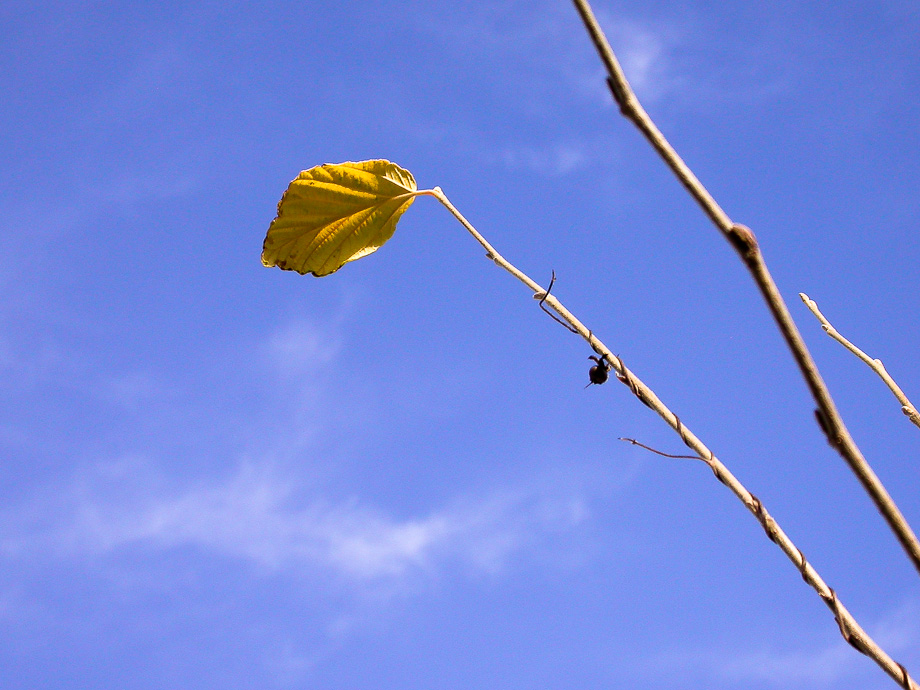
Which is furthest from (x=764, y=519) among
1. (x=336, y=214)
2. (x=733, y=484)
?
(x=336, y=214)

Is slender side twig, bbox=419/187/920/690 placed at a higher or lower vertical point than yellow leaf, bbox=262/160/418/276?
lower

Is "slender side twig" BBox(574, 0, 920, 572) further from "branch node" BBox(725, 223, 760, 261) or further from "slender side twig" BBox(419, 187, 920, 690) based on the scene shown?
"slender side twig" BBox(419, 187, 920, 690)

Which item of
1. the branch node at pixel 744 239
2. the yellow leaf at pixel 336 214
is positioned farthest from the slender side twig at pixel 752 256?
the yellow leaf at pixel 336 214

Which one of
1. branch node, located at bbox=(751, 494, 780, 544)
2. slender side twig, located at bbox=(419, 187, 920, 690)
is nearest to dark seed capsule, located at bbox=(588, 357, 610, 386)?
slender side twig, located at bbox=(419, 187, 920, 690)

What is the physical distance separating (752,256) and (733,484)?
0.58 m

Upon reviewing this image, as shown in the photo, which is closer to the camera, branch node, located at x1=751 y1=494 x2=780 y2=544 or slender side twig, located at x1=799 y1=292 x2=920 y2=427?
branch node, located at x1=751 y1=494 x2=780 y2=544

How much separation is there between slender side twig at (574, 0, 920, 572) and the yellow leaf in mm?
1136

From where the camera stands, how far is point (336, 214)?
5.94 ft

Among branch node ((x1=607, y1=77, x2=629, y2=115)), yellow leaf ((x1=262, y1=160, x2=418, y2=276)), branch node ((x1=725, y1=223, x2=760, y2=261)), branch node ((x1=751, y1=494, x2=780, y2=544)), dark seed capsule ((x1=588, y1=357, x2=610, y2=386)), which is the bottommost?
branch node ((x1=751, y1=494, x2=780, y2=544))

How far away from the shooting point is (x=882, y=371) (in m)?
1.83

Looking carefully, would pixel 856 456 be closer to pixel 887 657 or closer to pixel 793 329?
pixel 793 329

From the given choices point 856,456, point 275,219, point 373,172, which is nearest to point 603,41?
point 856,456

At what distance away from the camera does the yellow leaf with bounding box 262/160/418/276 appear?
1.78 m

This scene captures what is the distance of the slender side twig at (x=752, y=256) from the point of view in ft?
2.12
